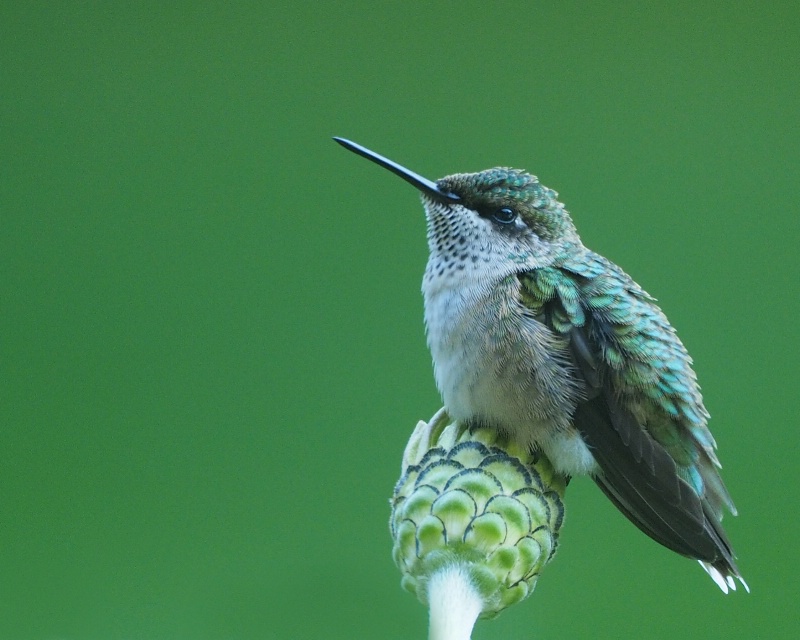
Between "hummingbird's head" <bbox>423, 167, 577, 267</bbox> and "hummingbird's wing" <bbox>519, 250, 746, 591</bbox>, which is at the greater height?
"hummingbird's head" <bbox>423, 167, 577, 267</bbox>

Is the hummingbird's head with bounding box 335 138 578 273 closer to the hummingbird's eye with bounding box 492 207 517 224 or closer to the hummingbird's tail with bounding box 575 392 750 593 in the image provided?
the hummingbird's eye with bounding box 492 207 517 224

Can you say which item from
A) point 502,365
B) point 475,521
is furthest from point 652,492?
point 475,521

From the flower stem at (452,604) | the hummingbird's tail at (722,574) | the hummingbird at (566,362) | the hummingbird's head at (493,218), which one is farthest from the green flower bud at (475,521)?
the hummingbird's head at (493,218)

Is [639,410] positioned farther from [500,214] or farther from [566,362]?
[500,214]

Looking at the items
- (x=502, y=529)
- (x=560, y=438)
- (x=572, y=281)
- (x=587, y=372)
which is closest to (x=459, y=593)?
(x=502, y=529)

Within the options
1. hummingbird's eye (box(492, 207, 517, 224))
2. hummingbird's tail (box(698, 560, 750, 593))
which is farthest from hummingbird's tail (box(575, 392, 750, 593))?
hummingbird's eye (box(492, 207, 517, 224))

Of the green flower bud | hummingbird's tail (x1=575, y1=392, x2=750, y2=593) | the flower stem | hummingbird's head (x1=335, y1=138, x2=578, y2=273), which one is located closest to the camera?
the flower stem
